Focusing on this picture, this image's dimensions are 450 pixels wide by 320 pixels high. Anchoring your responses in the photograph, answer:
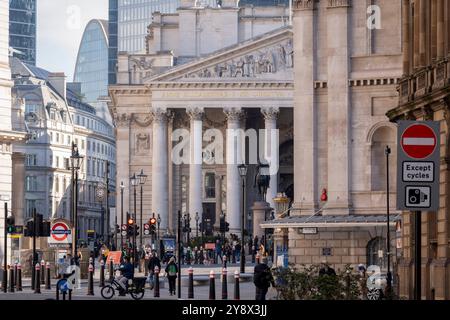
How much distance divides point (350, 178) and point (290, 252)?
404cm

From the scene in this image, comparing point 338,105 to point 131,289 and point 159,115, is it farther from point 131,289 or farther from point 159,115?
point 159,115

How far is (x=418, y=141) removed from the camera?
19953mm

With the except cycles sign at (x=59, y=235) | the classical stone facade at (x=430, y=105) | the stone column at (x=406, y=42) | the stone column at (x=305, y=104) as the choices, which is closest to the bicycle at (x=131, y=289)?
the except cycles sign at (x=59, y=235)

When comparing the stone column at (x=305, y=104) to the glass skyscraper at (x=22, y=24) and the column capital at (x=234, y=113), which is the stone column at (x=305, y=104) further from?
the column capital at (x=234, y=113)

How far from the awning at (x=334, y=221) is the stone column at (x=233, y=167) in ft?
288

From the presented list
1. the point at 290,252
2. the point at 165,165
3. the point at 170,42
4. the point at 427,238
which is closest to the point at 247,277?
the point at 290,252

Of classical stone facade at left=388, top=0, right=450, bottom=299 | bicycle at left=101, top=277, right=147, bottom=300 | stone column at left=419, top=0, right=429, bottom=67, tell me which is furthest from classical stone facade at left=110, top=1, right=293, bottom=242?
stone column at left=419, top=0, right=429, bottom=67

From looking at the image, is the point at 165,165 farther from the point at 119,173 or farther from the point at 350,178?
the point at 350,178

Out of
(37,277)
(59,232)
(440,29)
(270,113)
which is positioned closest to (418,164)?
(440,29)

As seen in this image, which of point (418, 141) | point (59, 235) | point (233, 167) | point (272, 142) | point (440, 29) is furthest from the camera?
point (272, 142)

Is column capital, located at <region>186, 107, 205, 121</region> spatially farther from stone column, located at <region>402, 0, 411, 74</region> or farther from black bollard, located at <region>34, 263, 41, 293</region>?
stone column, located at <region>402, 0, 411, 74</region>

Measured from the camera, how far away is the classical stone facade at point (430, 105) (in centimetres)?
3831

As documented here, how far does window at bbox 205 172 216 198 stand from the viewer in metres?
168

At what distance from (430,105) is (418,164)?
65.9 feet
